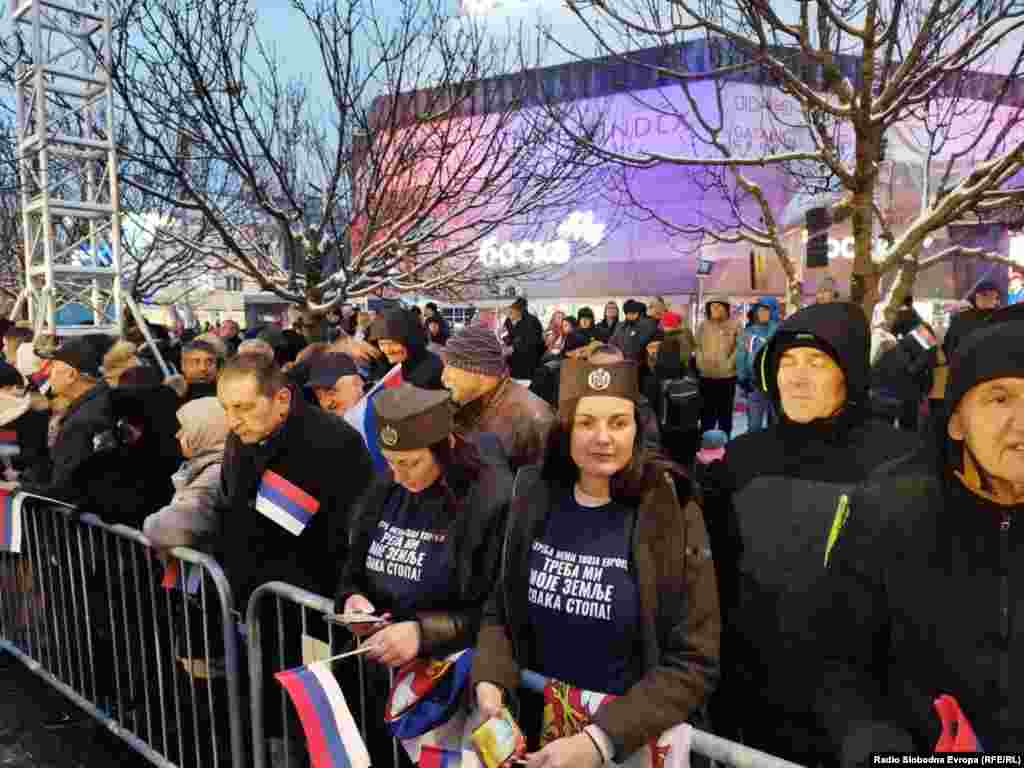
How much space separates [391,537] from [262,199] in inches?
196

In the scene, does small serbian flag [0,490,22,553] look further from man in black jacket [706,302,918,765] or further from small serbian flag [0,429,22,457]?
man in black jacket [706,302,918,765]

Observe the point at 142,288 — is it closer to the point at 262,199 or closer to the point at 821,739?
the point at 262,199

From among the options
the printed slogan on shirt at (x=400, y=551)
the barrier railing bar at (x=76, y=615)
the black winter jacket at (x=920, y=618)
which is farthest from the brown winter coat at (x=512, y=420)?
the barrier railing bar at (x=76, y=615)

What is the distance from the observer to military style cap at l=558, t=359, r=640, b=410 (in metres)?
1.99

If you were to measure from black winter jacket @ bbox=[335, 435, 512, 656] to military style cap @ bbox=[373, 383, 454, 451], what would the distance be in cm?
16

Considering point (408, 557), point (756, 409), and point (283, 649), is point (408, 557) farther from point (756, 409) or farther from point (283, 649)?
point (756, 409)

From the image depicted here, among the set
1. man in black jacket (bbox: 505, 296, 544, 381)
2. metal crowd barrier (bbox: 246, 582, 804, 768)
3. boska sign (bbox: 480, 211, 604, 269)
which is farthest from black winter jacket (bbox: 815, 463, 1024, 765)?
boska sign (bbox: 480, 211, 604, 269)

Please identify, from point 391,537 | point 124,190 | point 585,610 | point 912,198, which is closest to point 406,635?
point 391,537

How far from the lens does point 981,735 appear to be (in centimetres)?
137

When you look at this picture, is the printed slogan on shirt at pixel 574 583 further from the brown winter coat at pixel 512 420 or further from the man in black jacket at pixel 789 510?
the brown winter coat at pixel 512 420

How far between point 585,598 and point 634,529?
0.70ft

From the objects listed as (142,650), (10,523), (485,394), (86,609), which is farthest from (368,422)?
(10,523)

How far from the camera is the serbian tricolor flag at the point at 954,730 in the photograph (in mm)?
1327

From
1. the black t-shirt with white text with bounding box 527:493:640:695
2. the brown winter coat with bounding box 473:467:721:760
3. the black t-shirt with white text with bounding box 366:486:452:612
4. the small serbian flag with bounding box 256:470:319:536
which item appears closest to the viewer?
the brown winter coat with bounding box 473:467:721:760
